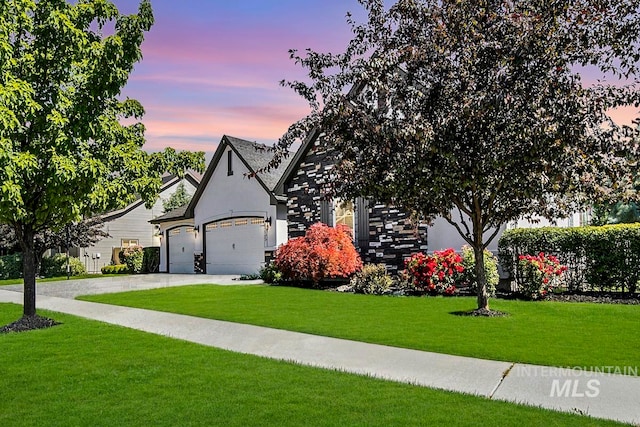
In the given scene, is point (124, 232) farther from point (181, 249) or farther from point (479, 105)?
point (479, 105)

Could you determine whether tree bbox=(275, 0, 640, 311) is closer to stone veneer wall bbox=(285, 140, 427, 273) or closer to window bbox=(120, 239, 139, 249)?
stone veneer wall bbox=(285, 140, 427, 273)

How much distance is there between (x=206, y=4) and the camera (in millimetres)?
10266

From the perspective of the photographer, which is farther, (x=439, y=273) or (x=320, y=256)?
(x=320, y=256)

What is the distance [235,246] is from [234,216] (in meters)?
1.37

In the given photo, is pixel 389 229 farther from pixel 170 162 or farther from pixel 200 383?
pixel 200 383

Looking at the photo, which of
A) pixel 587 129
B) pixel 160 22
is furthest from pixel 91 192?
pixel 587 129

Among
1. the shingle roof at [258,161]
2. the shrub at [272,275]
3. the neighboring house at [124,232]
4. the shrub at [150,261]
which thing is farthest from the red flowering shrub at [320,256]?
the neighboring house at [124,232]

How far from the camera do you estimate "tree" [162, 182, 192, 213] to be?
109ft

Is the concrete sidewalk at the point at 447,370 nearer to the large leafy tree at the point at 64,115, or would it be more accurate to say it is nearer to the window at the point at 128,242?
the large leafy tree at the point at 64,115

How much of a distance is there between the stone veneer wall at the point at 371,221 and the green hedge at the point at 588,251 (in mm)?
2959

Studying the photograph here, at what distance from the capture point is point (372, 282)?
591 inches

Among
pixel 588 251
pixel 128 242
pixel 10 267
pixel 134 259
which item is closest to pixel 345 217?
pixel 588 251

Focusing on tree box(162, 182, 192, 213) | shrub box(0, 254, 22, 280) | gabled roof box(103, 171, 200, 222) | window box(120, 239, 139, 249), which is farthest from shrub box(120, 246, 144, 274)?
shrub box(0, 254, 22, 280)

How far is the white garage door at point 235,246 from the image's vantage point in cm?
2227
